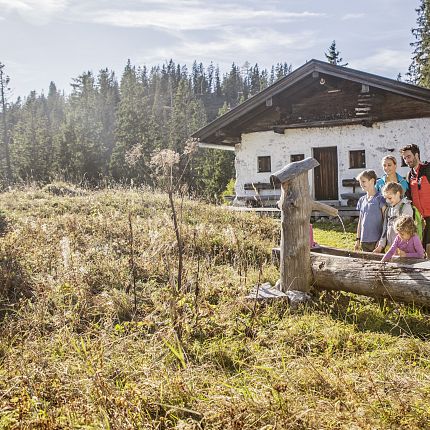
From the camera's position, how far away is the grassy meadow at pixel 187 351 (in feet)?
9.38

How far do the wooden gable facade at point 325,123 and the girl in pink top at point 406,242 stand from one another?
9.51 m

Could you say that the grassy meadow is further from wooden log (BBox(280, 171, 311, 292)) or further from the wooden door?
the wooden door

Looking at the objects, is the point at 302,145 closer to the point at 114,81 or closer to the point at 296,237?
the point at 296,237

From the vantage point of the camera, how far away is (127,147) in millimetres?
42094

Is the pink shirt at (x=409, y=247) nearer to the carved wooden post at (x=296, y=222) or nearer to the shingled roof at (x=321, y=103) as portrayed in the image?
the carved wooden post at (x=296, y=222)

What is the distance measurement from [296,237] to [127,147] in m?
38.6

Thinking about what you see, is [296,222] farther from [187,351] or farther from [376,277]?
[187,351]

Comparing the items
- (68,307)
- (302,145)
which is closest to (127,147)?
(302,145)

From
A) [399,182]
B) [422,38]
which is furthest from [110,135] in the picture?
[399,182]

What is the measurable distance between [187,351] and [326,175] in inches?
489

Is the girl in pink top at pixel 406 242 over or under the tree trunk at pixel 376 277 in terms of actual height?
over

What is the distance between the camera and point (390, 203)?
5477 mm

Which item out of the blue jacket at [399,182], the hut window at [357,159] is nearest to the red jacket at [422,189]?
the blue jacket at [399,182]

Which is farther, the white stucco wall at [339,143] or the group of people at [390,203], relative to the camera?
the white stucco wall at [339,143]
